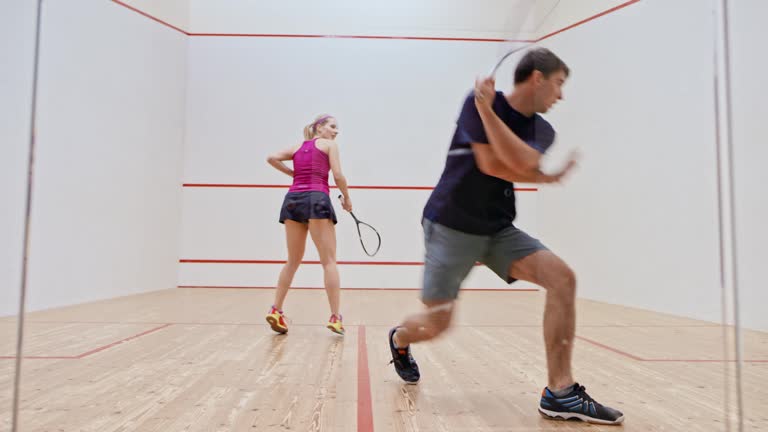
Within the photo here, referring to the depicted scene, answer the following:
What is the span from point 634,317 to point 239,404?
0.96m

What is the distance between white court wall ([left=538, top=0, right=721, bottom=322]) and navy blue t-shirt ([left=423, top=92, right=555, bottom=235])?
0.42 feet

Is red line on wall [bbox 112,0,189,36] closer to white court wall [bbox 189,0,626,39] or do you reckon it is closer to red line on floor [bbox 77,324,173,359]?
white court wall [bbox 189,0,626,39]

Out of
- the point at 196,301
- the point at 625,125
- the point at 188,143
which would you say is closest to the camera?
the point at 625,125

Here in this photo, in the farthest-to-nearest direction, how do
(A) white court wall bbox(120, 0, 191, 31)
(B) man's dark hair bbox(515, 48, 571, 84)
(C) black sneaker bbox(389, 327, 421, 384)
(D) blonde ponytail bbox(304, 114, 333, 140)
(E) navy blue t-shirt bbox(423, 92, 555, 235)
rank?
(A) white court wall bbox(120, 0, 191, 31) < (D) blonde ponytail bbox(304, 114, 333, 140) < (C) black sneaker bbox(389, 327, 421, 384) < (E) navy blue t-shirt bbox(423, 92, 555, 235) < (B) man's dark hair bbox(515, 48, 571, 84)

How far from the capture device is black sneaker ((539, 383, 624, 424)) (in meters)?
1.16

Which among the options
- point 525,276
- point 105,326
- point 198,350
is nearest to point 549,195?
point 525,276

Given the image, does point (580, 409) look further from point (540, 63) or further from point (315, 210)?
point (315, 210)

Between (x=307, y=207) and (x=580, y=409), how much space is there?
141 centimetres

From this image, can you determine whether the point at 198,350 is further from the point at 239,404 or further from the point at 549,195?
the point at 549,195

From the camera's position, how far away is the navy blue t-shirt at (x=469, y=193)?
1.03 m

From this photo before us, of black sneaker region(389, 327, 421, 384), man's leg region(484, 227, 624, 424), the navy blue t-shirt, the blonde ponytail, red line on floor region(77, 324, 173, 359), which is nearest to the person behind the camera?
the navy blue t-shirt

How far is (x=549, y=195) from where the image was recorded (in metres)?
1.17

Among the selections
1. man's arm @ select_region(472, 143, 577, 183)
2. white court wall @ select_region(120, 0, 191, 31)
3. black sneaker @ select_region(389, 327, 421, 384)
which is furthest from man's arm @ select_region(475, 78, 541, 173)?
white court wall @ select_region(120, 0, 191, 31)

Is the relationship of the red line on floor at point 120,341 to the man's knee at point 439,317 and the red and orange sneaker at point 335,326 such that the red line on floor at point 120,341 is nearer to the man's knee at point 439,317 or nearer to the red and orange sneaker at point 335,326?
the red and orange sneaker at point 335,326
